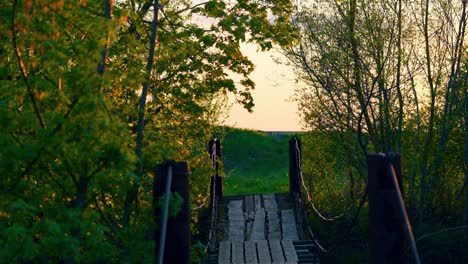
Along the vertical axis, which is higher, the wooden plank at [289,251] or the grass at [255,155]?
the grass at [255,155]

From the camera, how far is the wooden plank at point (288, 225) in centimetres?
1521

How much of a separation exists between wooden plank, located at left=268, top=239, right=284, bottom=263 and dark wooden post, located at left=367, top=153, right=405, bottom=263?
6.17 m

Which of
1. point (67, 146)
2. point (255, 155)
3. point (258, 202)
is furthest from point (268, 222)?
point (255, 155)

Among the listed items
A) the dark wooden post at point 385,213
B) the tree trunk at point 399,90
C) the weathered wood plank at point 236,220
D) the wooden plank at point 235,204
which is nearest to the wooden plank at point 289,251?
the weathered wood plank at point 236,220

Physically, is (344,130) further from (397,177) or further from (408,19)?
(397,177)

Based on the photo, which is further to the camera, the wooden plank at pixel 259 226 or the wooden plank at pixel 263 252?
the wooden plank at pixel 259 226

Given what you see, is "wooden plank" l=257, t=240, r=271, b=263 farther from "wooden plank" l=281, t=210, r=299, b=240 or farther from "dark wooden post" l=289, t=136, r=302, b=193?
"dark wooden post" l=289, t=136, r=302, b=193

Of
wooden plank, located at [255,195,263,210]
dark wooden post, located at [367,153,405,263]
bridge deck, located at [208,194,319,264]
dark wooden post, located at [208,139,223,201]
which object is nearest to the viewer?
dark wooden post, located at [367,153,405,263]

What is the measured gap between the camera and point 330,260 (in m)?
17.1

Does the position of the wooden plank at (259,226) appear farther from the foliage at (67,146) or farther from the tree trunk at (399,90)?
the foliage at (67,146)

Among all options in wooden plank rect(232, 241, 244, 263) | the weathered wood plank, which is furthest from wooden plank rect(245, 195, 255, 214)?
wooden plank rect(232, 241, 244, 263)

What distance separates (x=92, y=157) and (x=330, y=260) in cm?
991

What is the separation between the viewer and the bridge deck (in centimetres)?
1379

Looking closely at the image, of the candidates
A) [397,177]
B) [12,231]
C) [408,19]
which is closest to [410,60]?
[408,19]
